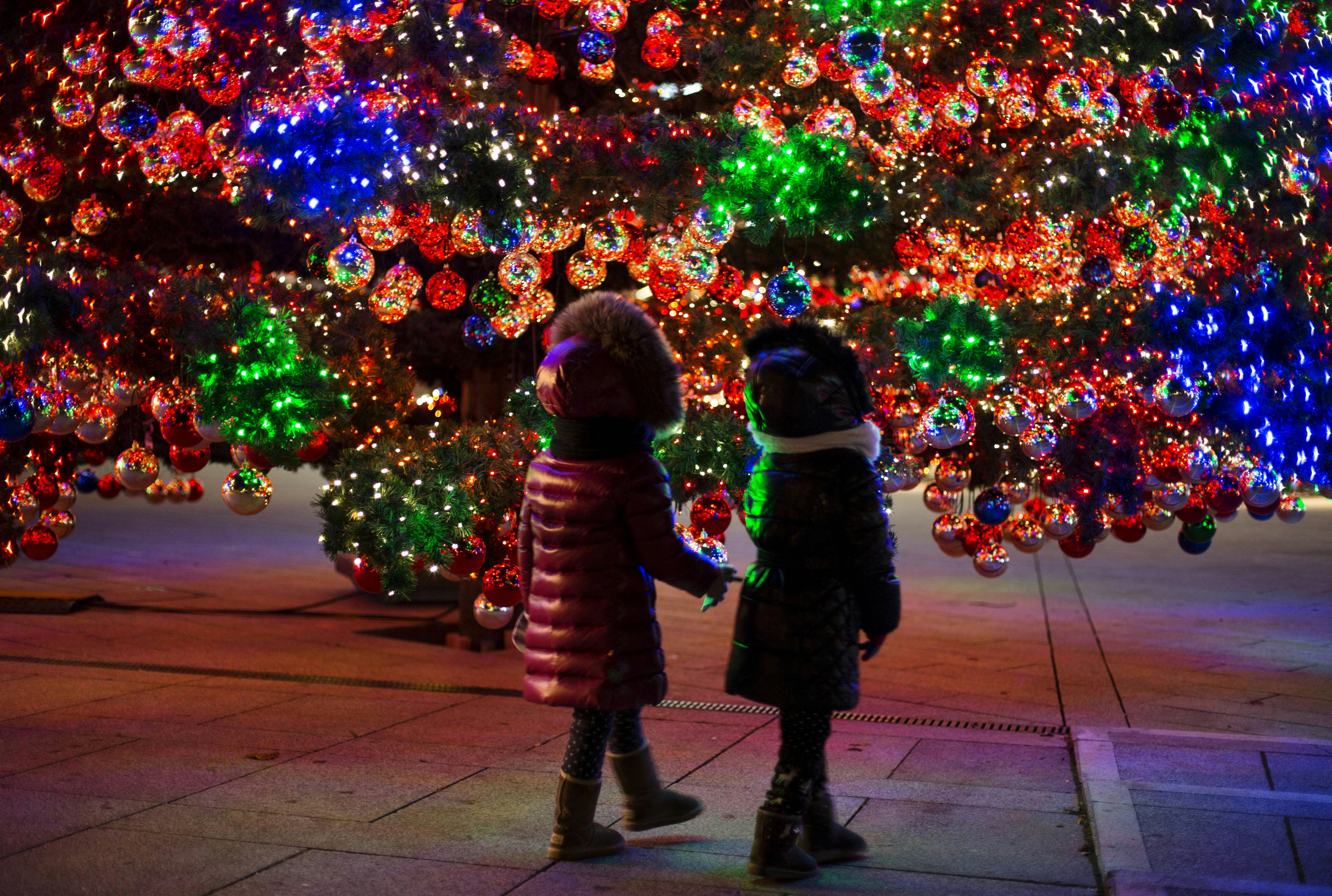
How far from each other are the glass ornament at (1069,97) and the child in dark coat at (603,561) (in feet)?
9.66

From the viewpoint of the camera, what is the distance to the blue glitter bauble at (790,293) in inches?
230

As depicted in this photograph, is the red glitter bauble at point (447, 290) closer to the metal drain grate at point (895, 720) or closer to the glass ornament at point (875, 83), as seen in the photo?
the glass ornament at point (875, 83)

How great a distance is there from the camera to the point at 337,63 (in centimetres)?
581

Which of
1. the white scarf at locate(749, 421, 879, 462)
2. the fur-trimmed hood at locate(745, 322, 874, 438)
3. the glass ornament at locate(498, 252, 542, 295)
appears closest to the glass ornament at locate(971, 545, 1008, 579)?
the glass ornament at locate(498, 252, 542, 295)

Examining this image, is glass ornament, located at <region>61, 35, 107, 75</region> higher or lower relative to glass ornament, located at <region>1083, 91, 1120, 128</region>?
higher

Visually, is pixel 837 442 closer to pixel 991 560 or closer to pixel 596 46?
pixel 596 46

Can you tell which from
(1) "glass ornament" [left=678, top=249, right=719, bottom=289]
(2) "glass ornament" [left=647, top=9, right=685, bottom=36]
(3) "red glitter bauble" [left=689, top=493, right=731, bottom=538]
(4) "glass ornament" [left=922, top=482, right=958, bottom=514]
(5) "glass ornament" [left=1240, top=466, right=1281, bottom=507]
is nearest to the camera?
(1) "glass ornament" [left=678, top=249, right=719, bottom=289]

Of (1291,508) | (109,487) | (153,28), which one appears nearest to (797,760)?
(153,28)

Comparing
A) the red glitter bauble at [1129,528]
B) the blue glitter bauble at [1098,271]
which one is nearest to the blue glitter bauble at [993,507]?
the red glitter bauble at [1129,528]

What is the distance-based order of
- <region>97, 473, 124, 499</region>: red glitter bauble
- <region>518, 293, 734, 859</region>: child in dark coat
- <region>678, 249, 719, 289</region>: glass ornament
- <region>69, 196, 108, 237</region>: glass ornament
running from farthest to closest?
<region>97, 473, 124, 499</region>: red glitter bauble → <region>69, 196, 108, 237</region>: glass ornament → <region>678, 249, 719, 289</region>: glass ornament → <region>518, 293, 734, 859</region>: child in dark coat

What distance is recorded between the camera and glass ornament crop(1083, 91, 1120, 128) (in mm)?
6086

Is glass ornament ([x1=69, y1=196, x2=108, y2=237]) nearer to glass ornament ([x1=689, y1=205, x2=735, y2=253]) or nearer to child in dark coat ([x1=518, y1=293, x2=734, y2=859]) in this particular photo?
glass ornament ([x1=689, y1=205, x2=735, y2=253])

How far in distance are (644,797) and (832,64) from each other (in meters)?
3.63

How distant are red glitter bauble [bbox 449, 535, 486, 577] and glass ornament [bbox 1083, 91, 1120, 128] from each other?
3492 millimetres
